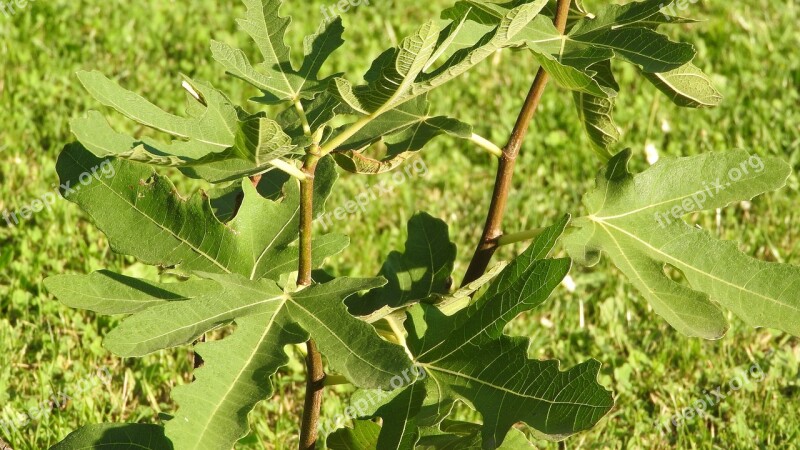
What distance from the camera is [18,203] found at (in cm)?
362

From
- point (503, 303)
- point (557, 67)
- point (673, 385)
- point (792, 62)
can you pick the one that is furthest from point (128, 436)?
point (792, 62)

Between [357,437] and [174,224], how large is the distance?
0.56m

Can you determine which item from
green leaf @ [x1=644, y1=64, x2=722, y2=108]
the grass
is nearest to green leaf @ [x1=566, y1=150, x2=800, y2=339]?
green leaf @ [x1=644, y1=64, x2=722, y2=108]

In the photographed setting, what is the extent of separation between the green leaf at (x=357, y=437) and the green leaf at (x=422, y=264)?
1.09 ft

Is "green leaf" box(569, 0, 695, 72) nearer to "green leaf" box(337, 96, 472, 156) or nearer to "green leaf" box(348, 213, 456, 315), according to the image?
"green leaf" box(337, 96, 472, 156)

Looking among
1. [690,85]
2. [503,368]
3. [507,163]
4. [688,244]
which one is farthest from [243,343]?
[690,85]

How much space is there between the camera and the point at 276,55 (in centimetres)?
178

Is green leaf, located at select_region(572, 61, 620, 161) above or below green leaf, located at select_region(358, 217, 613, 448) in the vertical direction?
above

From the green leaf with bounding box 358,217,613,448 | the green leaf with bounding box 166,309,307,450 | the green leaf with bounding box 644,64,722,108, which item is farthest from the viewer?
the green leaf with bounding box 644,64,722,108

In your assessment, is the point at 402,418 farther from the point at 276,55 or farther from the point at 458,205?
the point at 458,205

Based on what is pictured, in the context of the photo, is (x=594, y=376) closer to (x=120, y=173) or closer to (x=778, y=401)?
(x=120, y=173)

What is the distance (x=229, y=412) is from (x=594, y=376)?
58cm

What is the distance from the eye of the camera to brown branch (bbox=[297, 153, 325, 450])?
1633 mm

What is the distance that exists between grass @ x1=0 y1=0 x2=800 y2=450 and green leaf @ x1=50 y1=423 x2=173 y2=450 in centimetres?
83
